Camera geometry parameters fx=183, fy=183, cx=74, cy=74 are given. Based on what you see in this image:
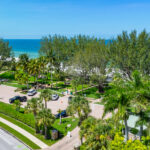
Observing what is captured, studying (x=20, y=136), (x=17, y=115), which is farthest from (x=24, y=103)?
(x=20, y=136)

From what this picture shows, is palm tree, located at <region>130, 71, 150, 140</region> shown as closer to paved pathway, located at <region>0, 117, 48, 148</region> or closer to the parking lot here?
paved pathway, located at <region>0, 117, 48, 148</region>

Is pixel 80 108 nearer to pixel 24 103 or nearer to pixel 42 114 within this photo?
pixel 42 114

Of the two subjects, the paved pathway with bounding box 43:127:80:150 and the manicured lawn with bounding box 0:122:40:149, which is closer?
the paved pathway with bounding box 43:127:80:150

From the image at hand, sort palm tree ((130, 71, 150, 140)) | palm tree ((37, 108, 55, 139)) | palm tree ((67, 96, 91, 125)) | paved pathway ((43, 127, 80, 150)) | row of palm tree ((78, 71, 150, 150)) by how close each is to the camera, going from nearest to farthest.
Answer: row of palm tree ((78, 71, 150, 150)), palm tree ((130, 71, 150, 140)), paved pathway ((43, 127, 80, 150)), palm tree ((37, 108, 55, 139)), palm tree ((67, 96, 91, 125))

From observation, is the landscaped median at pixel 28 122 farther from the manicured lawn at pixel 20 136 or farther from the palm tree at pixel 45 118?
the palm tree at pixel 45 118

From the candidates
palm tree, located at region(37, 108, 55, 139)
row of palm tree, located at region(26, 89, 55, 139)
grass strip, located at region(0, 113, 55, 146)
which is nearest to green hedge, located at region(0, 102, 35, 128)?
grass strip, located at region(0, 113, 55, 146)

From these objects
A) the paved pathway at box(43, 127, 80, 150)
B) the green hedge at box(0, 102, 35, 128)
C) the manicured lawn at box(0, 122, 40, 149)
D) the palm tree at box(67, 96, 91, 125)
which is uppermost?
the palm tree at box(67, 96, 91, 125)

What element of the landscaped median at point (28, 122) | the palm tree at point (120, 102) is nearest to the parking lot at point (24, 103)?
the landscaped median at point (28, 122)

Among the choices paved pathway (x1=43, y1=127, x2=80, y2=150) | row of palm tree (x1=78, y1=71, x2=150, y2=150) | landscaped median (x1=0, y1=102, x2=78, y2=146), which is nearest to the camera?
row of palm tree (x1=78, y1=71, x2=150, y2=150)
